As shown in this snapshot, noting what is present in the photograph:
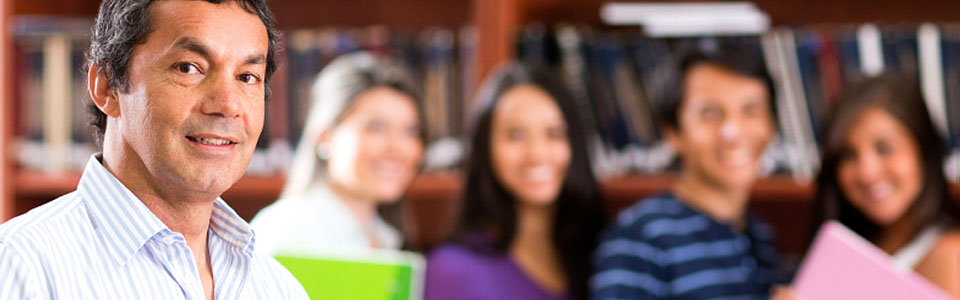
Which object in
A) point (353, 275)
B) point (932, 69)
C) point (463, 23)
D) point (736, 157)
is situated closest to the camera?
point (353, 275)

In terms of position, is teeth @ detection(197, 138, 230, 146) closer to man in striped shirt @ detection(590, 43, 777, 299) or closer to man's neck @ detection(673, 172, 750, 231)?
man in striped shirt @ detection(590, 43, 777, 299)

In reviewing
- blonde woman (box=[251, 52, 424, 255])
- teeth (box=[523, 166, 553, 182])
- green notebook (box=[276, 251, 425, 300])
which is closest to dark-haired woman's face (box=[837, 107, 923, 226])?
teeth (box=[523, 166, 553, 182])

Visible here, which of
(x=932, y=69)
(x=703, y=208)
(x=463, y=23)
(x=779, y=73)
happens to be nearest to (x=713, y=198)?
(x=703, y=208)

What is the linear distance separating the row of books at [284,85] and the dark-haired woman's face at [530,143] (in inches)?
8.3

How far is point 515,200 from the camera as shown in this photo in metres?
1.37

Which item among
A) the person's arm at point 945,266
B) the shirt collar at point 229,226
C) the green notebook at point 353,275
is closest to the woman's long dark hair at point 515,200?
the person's arm at point 945,266

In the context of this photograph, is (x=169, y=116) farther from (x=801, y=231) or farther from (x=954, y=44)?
(x=801, y=231)

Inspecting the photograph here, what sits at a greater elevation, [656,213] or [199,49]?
[199,49]

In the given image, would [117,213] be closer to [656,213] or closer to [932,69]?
[656,213]

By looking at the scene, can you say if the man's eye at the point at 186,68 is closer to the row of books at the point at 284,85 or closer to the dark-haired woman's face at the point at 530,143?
the dark-haired woman's face at the point at 530,143

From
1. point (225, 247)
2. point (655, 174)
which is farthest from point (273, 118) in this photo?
point (225, 247)

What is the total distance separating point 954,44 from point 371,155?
1.09 metres

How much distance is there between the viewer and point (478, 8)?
5.24 ft

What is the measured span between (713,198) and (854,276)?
562 millimetres
